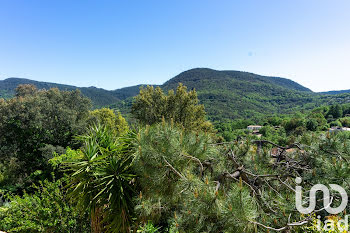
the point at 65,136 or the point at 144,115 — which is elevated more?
the point at 144,115

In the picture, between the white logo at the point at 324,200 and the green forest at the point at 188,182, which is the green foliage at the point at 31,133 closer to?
the green forest at the point at 188,182

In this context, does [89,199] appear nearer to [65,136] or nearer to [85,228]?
[85,228]

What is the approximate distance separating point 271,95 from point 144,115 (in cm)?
9359

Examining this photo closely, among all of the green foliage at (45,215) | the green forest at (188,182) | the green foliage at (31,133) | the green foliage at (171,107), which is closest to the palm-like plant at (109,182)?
the green forest at (188,182)

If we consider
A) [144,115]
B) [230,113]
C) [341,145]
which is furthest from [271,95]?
[341,145]

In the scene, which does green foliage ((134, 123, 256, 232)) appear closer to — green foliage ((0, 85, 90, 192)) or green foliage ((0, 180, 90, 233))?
green foliage ((0, 180, 90, 233))

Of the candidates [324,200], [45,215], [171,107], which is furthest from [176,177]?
[171,107]

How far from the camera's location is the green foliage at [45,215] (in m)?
3.23

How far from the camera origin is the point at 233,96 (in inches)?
2968

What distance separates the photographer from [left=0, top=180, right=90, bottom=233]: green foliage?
3.23 metres

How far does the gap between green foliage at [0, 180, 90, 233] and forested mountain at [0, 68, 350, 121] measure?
55.4 meters

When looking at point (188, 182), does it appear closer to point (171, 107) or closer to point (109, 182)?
point (109, 182)

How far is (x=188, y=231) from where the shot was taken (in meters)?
1.68

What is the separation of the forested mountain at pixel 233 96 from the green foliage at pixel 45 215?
55.4 meters
